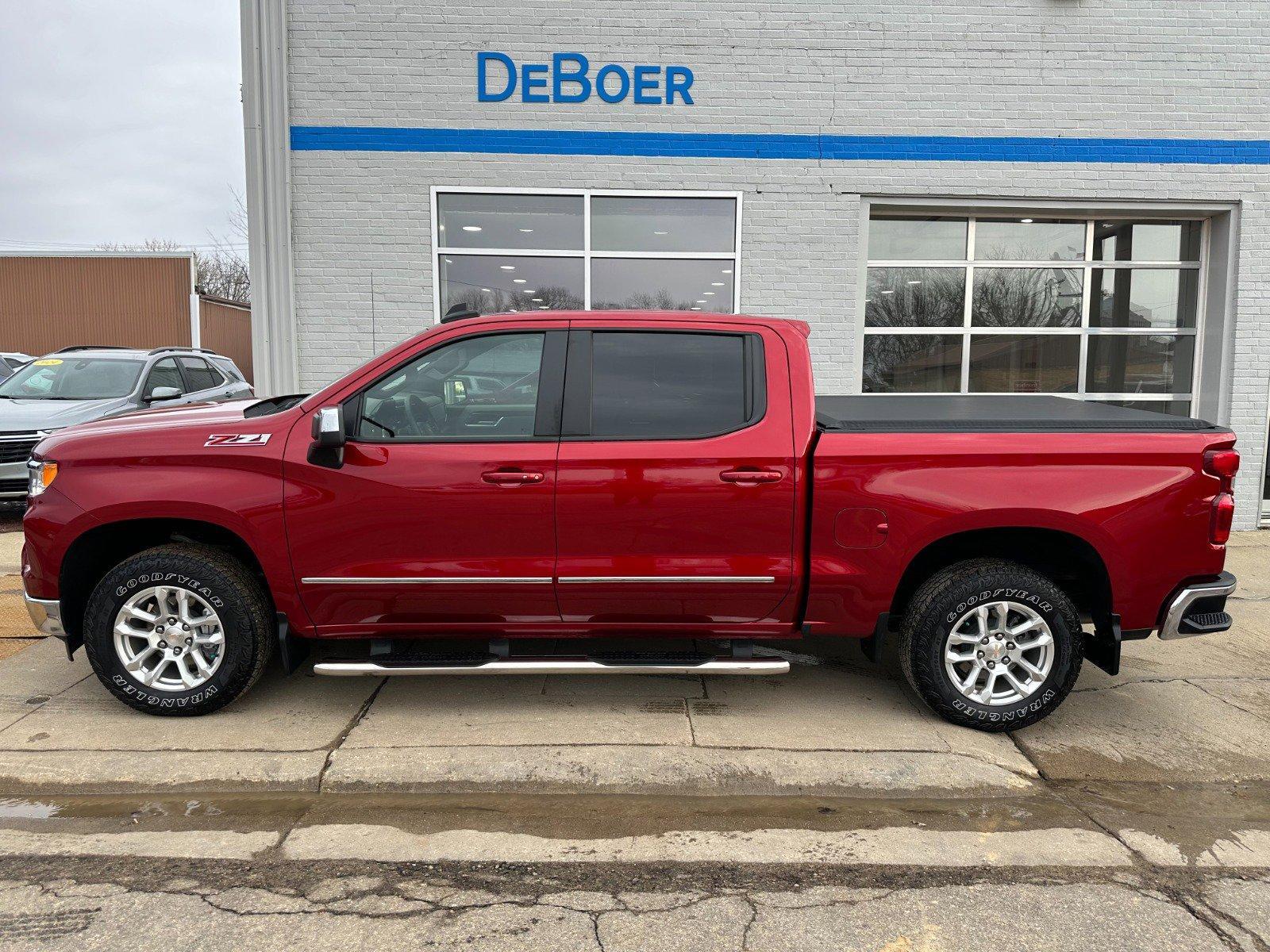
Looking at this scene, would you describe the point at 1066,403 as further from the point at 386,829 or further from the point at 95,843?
the point at 95,843

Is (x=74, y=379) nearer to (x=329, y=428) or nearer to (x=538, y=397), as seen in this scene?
(x=329, y=428)

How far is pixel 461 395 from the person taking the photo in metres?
4.27

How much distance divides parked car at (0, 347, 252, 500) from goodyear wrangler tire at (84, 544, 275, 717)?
5.92m

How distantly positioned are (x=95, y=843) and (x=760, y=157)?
757cm

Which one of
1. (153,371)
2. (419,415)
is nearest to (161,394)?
(153,371)

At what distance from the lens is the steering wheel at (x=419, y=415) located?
4.23 metres

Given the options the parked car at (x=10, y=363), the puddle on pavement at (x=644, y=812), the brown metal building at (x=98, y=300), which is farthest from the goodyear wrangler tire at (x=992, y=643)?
the brown metal building at (x=98, y=300)

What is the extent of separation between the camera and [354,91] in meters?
8.55

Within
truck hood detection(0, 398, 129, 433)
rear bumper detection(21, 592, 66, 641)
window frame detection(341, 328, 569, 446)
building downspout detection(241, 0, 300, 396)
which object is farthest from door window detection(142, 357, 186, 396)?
window frame detection(341, 328, 569, 446)

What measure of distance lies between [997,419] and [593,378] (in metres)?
1.94

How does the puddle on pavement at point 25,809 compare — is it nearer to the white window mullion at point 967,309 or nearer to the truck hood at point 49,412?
the truck hood at point 49,412

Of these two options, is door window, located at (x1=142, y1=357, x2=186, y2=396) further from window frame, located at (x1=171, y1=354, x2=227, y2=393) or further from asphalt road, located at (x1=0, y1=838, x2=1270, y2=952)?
asphalt road, located at (x1=0, y1=838, x2=1270, y2=952)

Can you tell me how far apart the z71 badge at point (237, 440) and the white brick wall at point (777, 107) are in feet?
15.1

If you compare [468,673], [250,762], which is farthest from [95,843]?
[468,673]
